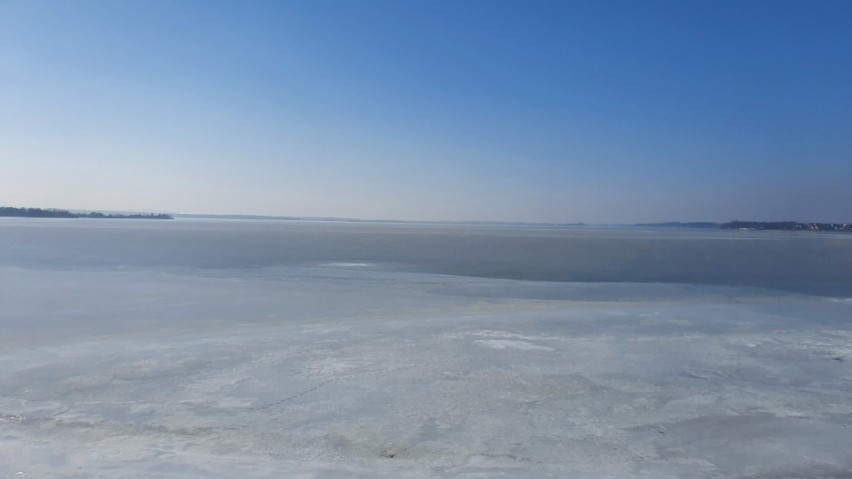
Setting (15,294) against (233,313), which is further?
(15,294)

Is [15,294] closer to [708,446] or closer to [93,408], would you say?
[93,408]

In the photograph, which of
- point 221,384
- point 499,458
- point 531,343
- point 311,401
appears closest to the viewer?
point 499,458

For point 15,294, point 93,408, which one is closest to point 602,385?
point 93,408

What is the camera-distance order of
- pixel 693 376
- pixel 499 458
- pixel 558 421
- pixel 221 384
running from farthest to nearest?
pixel 693 376 → pixel 221 384 → pixel 558 421 → pixel 499 458

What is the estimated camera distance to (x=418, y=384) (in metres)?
5.18

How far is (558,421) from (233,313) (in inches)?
225

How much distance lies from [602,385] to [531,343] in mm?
1687

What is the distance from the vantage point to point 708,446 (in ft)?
12.7

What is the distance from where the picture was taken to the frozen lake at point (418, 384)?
143 inches

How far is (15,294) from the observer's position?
34.0 ft

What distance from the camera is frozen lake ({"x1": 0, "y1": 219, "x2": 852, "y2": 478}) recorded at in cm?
362

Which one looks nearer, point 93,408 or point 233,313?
point 93,408

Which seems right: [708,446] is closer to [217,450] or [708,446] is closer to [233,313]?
[217,450]

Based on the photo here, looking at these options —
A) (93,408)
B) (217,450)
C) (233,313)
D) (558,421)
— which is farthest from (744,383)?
(233,313)
